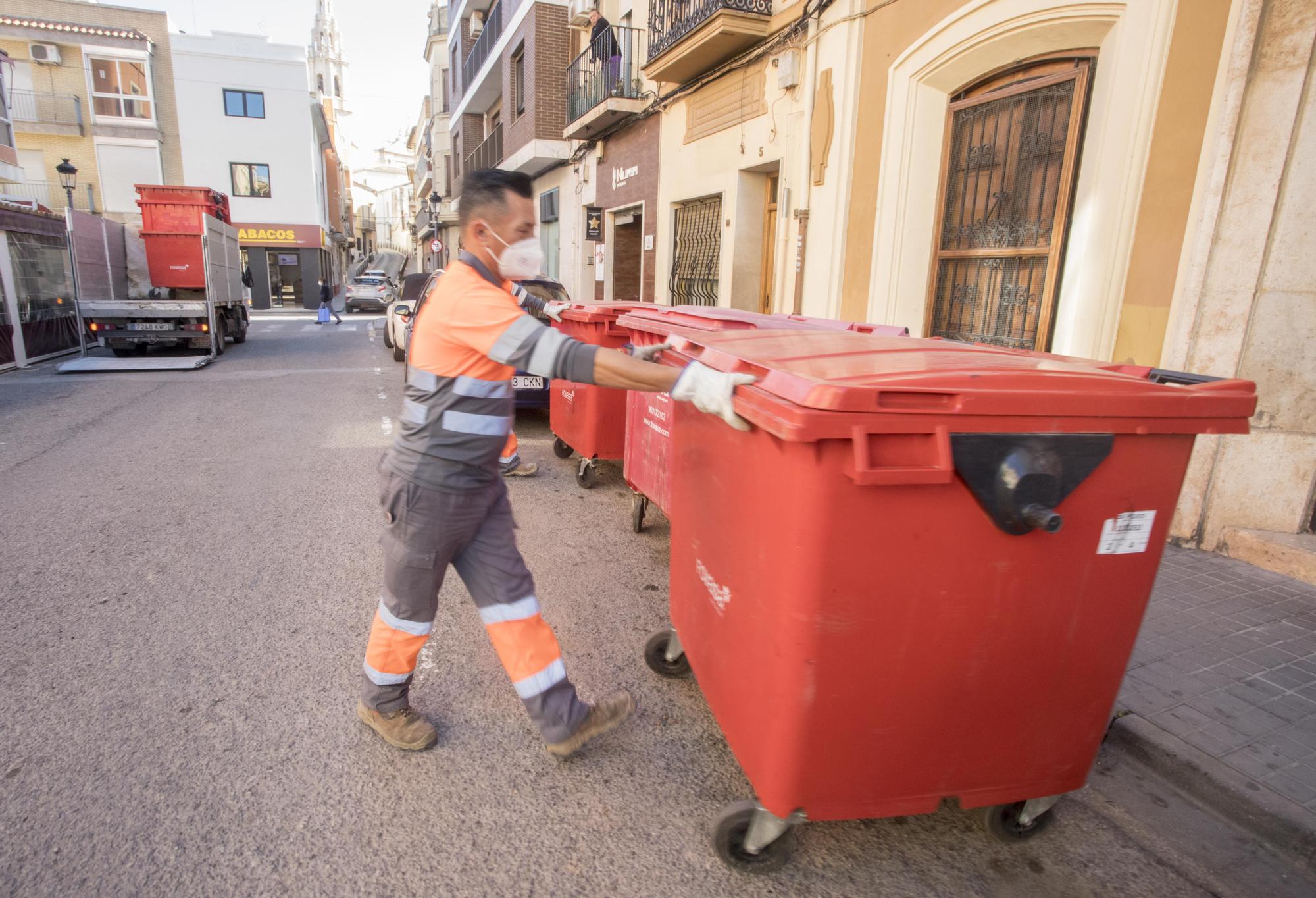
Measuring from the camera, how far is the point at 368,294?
3098cm

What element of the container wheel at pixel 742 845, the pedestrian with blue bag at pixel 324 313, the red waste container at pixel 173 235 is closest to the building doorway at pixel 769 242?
the container wheel at pixel 742 845

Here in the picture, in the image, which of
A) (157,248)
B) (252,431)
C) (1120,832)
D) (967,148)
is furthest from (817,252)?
(157,248)

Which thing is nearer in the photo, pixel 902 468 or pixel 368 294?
pixel 902 468

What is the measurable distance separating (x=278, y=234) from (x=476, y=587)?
36.3 meters

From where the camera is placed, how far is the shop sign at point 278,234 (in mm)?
32750

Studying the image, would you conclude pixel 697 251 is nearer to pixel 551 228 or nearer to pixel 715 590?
pixel 551 228

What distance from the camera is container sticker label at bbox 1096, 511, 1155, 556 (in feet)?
6.15

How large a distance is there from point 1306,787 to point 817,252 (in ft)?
22.4

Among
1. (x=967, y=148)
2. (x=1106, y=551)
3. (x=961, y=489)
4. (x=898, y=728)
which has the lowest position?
(x=898, y=728)

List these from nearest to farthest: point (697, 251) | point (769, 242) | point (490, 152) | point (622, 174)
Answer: point (769, 242)
point (697, 251)
point (622, 174)
point (490, 152)

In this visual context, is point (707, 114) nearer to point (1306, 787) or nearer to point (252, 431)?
point (252, 431)

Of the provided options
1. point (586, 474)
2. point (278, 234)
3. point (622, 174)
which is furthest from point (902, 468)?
point (278, 234)

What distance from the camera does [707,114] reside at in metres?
11.0

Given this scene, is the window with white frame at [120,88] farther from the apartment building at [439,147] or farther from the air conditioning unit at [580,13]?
the air conditioning unit at [580,13]
